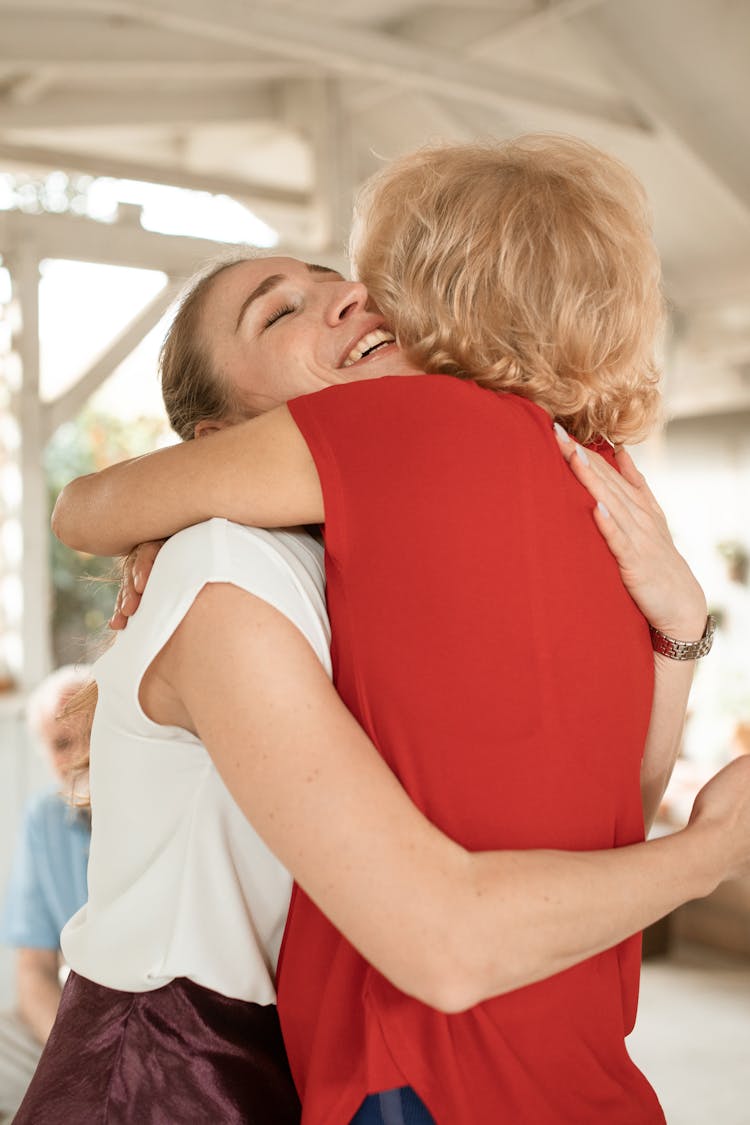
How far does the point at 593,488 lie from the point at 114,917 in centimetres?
59

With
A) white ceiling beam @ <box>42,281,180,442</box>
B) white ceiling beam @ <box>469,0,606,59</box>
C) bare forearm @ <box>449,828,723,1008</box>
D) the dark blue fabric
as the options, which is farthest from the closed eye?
white ceiling beam @ <box>469,0,606,59</box>

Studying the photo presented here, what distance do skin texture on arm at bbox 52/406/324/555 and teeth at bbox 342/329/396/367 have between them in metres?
0.27

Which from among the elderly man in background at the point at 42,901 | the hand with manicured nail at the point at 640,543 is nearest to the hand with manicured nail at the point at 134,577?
the hand with manicured nail at the point at 640,543

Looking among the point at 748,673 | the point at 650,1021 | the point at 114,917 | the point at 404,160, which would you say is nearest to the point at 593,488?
the point at 404,160

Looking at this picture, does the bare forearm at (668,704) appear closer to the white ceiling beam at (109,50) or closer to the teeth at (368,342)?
the teeth at (368,342)

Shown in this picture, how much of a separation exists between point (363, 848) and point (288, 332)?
2.10ft

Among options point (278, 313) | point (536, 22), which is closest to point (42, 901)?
point (278, 313)

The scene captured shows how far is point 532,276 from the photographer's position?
1141 mm

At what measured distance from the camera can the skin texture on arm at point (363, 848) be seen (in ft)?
2.93

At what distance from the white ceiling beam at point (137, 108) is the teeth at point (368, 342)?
5311 mm

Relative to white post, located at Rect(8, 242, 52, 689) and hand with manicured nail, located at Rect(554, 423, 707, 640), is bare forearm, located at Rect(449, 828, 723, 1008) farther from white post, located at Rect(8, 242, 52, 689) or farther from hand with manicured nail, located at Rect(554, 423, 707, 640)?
white post, located at Rect(8, 242, 52, 689)

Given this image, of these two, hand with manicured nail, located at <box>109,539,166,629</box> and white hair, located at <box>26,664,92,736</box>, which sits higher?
hand with manicured nail, located at <box>109,539,166,629</box>

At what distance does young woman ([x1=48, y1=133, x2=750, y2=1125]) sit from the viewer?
2.98ft

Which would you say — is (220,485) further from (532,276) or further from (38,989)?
(38,989)
